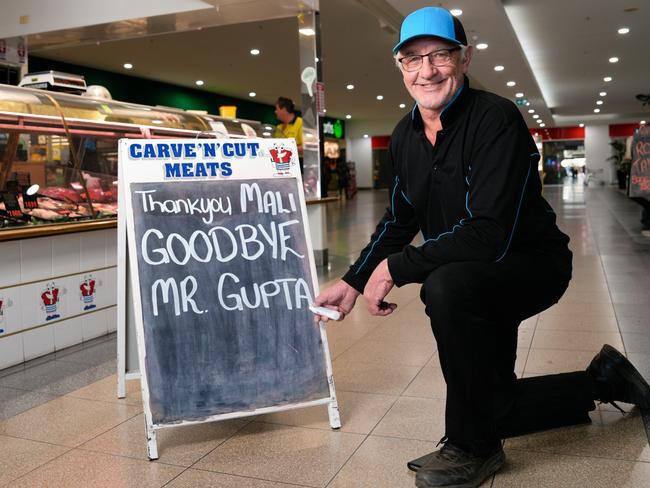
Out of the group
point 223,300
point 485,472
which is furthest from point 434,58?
point 485,472

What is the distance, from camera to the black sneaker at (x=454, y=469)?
6.42 ft

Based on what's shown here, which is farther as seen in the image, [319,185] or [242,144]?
[319,185]

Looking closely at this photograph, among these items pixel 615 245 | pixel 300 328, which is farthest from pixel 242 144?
pixel 615 245

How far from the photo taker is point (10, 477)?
216 cm

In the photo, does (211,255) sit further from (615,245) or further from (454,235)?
(615,245)

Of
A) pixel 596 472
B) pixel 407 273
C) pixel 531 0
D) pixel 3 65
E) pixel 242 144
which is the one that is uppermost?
pixel 531 0

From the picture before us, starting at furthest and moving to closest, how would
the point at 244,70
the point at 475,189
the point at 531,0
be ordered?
the point at 244,70 < the point at 531,0 < the point at 475,189

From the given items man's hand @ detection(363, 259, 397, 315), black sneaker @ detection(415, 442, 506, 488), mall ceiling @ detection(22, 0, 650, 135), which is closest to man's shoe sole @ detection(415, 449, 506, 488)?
black sneaker @ detection(415, 442, 506, 488)

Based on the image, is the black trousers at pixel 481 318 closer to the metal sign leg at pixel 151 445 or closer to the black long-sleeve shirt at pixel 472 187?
the black long-sleeve shirt at pixel 472 187

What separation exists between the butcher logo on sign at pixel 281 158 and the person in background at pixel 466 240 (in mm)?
652

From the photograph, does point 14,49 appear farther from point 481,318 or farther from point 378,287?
point 481,318

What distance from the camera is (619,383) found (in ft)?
7.96

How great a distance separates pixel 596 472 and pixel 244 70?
14.2m

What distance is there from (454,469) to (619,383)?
0.86 m
